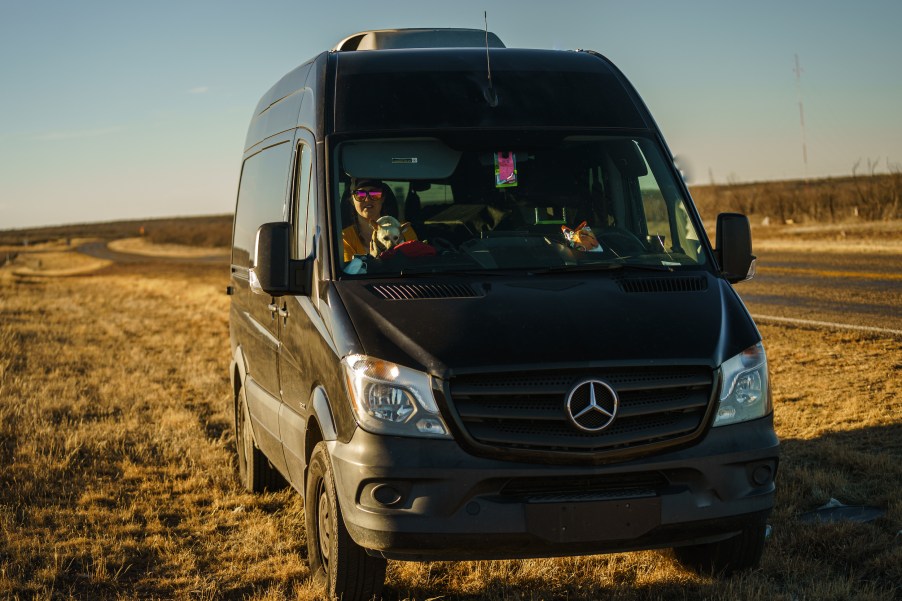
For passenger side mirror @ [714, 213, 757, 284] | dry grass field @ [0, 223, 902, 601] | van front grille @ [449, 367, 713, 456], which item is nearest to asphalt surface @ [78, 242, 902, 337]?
dry grass field @ [0, 223, 902, 601]

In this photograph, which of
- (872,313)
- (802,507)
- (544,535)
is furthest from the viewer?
(872,313)

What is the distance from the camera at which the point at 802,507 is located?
6.35 m

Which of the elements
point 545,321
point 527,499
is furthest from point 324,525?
point 545,321

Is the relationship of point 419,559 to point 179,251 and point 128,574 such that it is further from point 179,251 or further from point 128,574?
point 179,251

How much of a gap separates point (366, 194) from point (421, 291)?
822 mm

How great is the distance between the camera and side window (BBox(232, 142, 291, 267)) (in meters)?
6.39

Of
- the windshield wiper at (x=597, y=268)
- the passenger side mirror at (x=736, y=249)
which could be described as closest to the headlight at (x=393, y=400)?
the windshield wiper at (x=597, y=268)

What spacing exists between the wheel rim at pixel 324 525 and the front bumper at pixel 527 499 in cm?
45

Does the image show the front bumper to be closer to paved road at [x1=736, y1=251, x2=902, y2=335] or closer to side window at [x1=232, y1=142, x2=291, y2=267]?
side window at [x1=232, y1=142, x2=291, y2=267]

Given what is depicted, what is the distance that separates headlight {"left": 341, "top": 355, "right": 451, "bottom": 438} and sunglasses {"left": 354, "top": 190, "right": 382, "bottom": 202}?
1.19 metres

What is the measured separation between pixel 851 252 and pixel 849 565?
19.0m

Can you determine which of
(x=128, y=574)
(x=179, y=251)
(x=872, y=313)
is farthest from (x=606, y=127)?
(x=179, y=251)

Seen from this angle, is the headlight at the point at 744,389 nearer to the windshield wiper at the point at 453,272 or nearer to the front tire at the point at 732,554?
the front tire at the point at 732,554

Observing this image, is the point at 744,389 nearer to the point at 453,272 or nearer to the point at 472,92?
the point at 453,272
